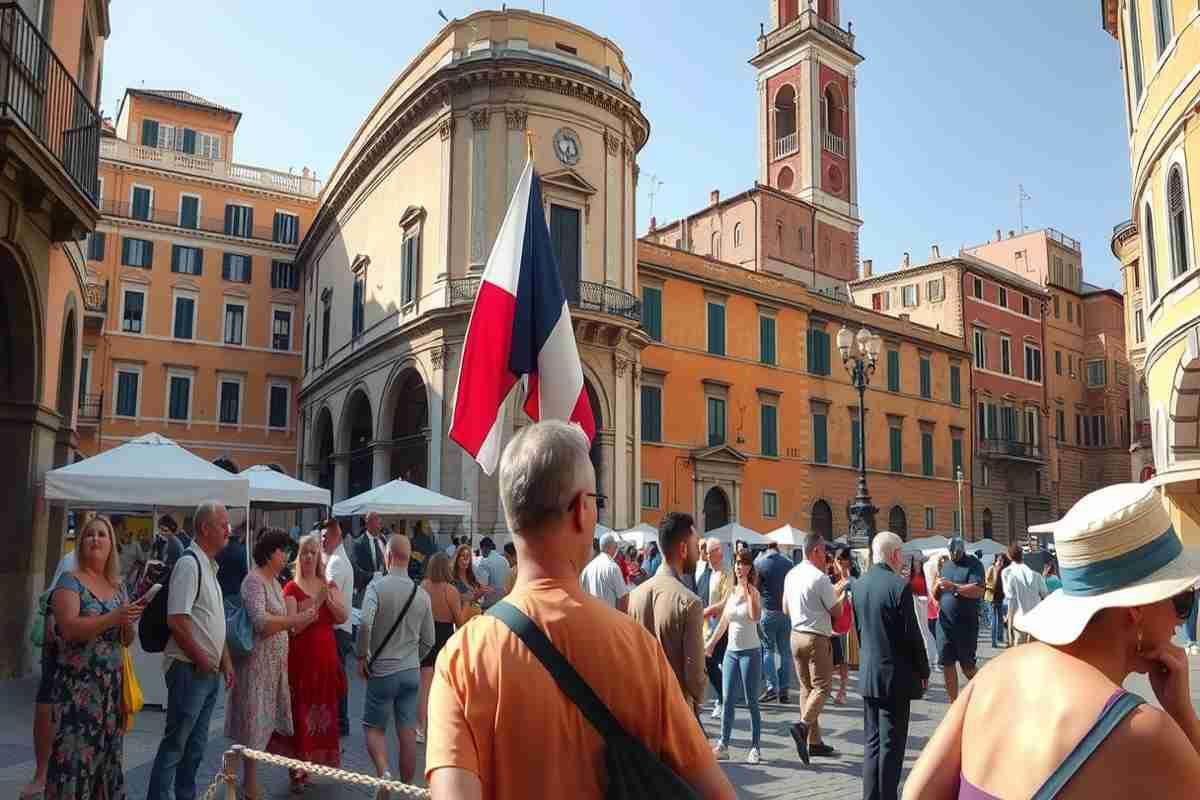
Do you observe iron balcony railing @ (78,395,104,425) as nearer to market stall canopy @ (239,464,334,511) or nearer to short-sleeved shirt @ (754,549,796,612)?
market stall canopy @ (239,464,334,511)

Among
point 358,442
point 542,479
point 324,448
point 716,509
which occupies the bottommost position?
point 542,479

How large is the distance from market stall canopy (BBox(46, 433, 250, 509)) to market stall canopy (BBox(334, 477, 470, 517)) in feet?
18.9

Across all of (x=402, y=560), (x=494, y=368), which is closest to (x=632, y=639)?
(x=494, y=368)

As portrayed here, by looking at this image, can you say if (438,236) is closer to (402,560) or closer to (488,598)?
(488,598)

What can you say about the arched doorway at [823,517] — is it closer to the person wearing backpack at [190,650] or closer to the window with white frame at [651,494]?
the window with white frame at [651,494]

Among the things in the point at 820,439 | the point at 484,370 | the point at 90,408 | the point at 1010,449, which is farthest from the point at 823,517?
the point at 484,370

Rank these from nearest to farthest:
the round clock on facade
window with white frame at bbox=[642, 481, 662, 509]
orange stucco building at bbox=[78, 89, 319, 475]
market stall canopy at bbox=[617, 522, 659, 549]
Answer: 1. market stall canopy at bbox=[617, 522, 659, 549]
2. the round clock on facade
3. window with white frame at bbox=[642, 481, 662, 509]
4. orange stucco building at bbox=[78, 89, 319, 475]

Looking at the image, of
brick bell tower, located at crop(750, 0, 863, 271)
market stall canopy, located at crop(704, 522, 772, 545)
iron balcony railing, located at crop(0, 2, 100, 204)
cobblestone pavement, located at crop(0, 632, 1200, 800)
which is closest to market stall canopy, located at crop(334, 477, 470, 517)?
cobblestone pavement, located at crop(0, 632, 1200, 800)

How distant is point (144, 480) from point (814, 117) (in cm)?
4398

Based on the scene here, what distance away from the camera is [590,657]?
197 centimetres

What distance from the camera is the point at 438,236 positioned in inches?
1037

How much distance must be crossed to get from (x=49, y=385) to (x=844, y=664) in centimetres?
948

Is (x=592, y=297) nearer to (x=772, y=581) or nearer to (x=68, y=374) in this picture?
(x=68, y=374)

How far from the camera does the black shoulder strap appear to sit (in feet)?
6.35
